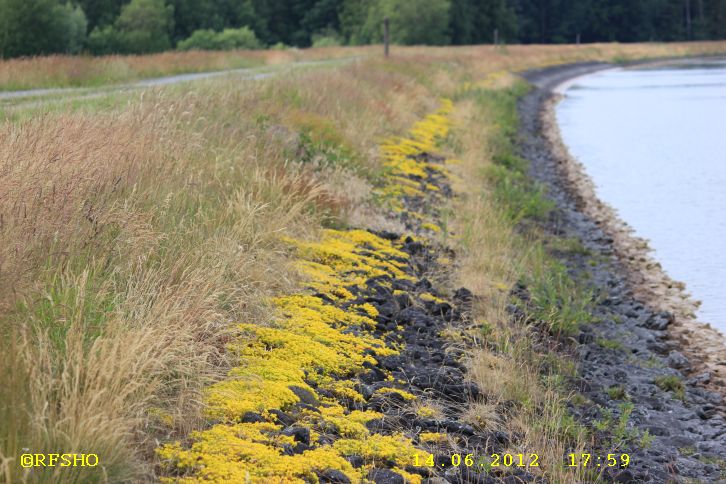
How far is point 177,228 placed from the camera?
6656 mm

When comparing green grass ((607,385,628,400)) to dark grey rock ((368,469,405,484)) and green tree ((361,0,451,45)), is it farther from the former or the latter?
green tree ((361,0,451,45))

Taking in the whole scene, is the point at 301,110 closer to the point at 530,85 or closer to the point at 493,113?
the point at 493,113

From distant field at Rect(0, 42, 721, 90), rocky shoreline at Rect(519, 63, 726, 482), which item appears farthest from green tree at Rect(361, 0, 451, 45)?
rocky shoreline at Rect(519, 63, 726, 482)

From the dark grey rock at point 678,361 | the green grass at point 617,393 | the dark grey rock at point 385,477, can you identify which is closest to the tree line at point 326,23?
the dark grey rock at point 678,361

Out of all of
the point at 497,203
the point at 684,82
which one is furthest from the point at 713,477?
the point at 684,82

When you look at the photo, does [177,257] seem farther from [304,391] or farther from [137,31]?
[137,31]

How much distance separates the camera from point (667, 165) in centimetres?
2208

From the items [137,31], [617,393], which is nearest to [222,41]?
[137,31]

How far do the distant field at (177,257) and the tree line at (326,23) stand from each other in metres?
14.0

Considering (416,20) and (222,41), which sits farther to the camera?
(416,20)

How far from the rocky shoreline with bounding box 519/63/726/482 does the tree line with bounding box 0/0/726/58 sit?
15.2m

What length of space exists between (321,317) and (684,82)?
48.0 metres

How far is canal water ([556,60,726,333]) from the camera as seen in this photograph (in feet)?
43.0

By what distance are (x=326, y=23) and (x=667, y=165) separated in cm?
6691
